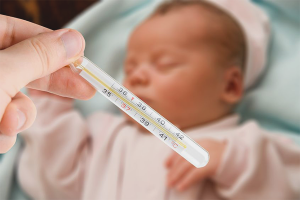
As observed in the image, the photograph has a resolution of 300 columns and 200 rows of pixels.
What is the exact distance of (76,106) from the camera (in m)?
1.25

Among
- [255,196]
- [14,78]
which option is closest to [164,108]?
[255,196]

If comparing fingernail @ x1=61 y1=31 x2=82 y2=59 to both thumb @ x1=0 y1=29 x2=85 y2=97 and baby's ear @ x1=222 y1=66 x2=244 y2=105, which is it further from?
baby's ear @ x1=222 y1=66 x2=244 y2=105

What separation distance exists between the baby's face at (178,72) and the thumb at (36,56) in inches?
19.8

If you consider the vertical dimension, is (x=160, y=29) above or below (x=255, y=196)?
above

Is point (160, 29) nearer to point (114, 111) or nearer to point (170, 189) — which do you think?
point (114, 111)

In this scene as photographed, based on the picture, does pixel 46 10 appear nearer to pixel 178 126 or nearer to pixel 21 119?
pixel 178 126

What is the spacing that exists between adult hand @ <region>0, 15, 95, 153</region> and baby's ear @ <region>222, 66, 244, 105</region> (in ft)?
2.13

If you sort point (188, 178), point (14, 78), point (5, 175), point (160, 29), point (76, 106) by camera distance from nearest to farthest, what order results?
point (14, 78)
point (188, 178)
point (5, 175)
point (160, 29)
point (76, 106)

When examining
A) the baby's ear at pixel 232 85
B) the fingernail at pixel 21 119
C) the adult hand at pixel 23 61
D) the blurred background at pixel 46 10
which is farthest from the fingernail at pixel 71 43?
the blurred background at pixel 46 10

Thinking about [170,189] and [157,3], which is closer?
[170,189]

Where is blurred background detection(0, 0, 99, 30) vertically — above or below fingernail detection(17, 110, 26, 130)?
below

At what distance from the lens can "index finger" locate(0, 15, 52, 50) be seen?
585 millimetres

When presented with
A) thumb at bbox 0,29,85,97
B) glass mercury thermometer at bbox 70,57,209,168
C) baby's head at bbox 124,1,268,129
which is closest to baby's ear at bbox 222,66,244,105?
baby's head at bbox 124,1,268,129

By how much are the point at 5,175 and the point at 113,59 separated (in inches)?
22.1
